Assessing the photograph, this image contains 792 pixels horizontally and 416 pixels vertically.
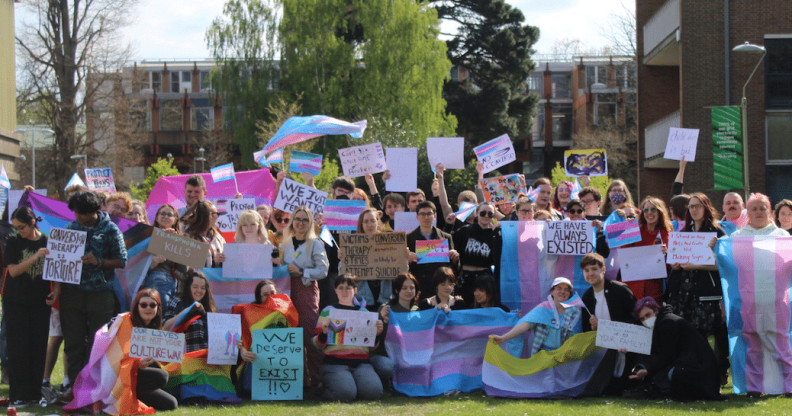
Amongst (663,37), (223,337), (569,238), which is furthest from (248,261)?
(663,37)

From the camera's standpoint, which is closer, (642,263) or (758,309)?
(758,309)

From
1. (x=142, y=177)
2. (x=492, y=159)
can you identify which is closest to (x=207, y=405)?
(x=492, y=159)

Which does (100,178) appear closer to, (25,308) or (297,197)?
(297,197)

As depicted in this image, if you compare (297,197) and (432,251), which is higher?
(297,197)

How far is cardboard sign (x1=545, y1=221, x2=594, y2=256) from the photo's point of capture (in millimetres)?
8422

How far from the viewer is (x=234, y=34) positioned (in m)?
36.7

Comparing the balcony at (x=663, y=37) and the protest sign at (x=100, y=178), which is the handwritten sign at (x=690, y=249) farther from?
the balcony at (x=663, y=37)

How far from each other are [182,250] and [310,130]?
4.24 meters

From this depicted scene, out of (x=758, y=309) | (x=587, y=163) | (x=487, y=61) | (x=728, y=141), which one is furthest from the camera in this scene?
(x=487, y=61)

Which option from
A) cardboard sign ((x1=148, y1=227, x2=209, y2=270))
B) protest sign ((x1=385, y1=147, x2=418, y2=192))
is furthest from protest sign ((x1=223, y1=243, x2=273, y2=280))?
protest sign ((x1=385, y1=147, x2=418, y2=192))

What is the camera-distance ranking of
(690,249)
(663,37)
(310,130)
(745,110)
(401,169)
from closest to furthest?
(690,249) < (401,169) < (310,130) < (745,110) < (663,37)

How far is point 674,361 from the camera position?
7.45 m

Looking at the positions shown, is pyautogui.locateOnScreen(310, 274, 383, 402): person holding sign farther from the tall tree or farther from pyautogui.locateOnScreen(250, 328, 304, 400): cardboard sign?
the tall tree

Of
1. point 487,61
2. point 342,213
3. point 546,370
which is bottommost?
point 546,370
